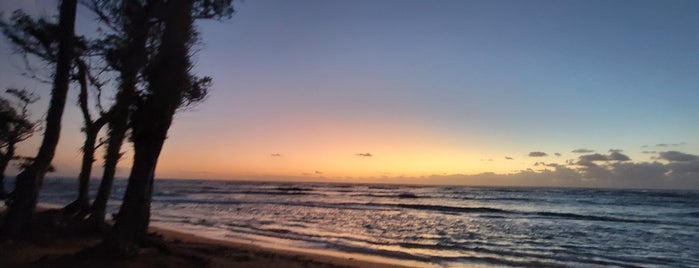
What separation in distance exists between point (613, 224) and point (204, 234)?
25636 millimetres

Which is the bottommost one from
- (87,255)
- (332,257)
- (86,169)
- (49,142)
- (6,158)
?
(332,257)

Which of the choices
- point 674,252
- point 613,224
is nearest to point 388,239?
point 674,252

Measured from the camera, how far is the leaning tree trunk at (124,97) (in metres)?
10.3

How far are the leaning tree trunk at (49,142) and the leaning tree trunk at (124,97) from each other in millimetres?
1156

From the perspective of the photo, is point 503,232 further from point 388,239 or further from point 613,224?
point 613,224

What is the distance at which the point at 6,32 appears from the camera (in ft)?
36.5

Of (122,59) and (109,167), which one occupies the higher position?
(122,59)

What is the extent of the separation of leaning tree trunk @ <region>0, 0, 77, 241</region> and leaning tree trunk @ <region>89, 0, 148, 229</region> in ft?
3.79

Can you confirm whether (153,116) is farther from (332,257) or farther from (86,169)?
(332,257)

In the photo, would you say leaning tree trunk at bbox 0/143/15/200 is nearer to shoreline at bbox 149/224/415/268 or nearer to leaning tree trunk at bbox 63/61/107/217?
leaning tree trunk at bbox 63/61/107/217

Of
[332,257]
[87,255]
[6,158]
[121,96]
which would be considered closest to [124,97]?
[121,96]

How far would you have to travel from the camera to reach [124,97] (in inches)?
416

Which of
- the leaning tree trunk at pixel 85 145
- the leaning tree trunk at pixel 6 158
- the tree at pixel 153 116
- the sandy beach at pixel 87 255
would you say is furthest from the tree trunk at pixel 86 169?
the tree at pixel 153 116

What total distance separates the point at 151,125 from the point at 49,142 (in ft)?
9.58
